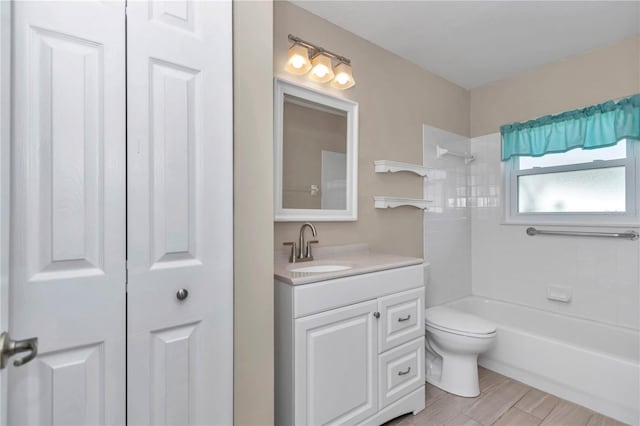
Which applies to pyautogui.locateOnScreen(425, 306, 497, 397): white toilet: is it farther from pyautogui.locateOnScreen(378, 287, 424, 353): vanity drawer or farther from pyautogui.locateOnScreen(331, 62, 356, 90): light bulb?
pyautogui.locateOnScreen(331, 62, 356, 90): light bulb

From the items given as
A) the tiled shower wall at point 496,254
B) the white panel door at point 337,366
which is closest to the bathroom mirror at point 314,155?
the white panel door at point 337,366

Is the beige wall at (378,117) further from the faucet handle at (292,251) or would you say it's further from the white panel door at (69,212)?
the white panel door at (69,212)

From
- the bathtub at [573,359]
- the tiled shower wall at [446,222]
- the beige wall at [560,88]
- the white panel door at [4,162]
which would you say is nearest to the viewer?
the white panel door at [4,162]

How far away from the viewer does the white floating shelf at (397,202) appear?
222 centimetres

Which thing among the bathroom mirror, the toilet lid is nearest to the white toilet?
the toilet lid

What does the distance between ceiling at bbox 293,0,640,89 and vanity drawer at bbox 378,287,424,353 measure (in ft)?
5.60

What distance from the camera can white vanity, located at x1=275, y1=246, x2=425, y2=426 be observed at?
1338 mm

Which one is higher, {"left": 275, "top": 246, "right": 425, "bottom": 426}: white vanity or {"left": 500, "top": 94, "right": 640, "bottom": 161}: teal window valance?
{"left": 500, "top": 94, "right": 640, "bottom": 161}: teal window valance

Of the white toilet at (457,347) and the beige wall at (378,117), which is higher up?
the beige wall at (378,117)

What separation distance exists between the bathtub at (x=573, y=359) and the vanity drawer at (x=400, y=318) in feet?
3.03

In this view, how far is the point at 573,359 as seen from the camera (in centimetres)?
193

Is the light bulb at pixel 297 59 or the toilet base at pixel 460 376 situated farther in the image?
the toilet base at pixel 460 376

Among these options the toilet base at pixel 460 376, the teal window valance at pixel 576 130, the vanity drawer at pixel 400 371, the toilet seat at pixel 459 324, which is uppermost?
the teal window valance at pixel 576 130

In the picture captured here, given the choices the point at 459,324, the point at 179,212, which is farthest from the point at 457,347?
the point at 179,212
